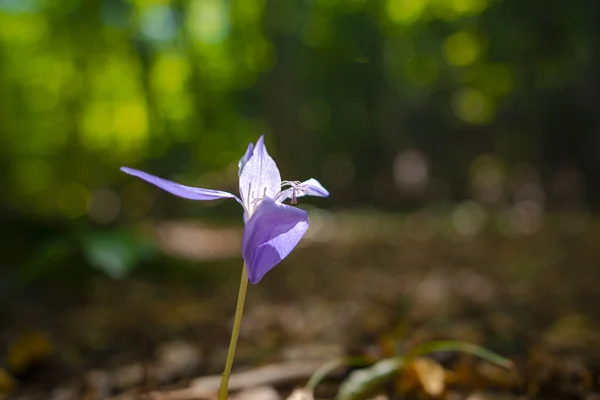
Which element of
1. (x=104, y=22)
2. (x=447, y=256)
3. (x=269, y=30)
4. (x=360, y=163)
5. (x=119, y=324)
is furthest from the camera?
(x=360, y=163)

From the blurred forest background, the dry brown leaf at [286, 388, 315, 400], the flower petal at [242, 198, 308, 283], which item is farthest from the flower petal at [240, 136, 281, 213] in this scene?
the blurred forest background

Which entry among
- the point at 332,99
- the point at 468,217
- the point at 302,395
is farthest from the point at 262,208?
the point at 332,99

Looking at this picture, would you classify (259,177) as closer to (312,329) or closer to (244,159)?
(244,159)

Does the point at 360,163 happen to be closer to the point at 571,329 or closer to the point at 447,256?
the point at 447,256

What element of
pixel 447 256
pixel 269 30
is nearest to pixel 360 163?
pixel 269 30

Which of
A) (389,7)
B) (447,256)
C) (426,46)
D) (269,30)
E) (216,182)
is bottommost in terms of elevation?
(447,256)

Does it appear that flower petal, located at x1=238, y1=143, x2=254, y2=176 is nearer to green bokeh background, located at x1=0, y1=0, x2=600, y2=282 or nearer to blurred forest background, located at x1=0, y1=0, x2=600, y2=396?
blurred forest background, located at x1=0, y1=0, x2=600, y2=396
